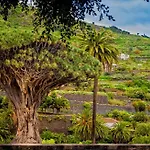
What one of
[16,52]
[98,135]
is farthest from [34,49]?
[98,135]

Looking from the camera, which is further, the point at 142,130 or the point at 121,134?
the point at 142,130

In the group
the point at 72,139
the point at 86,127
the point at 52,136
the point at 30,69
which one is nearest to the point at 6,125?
the point at 52,136

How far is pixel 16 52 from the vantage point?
1142 inches

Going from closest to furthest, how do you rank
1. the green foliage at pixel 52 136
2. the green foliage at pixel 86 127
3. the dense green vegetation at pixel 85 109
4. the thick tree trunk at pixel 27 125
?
the dense green vegetation at pixel 85 109 < the thick tree trunk at pixel 27 125 < the green foliage at pixel 52 136 < the green foliage at pixel 86 127

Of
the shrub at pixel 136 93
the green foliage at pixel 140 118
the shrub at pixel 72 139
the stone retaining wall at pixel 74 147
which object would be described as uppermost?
the shrub at pixel 136 93

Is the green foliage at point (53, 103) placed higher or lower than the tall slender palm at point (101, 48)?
lower

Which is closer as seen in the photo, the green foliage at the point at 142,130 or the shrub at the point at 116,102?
the green foliage at the point at 142,130

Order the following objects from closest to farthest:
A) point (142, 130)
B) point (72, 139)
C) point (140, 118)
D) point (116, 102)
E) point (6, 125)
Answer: point (6, 125) → point (72, 139) → point (142, 130) → point (140, 118) → point (116, 102)

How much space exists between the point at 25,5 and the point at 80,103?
44433 mm

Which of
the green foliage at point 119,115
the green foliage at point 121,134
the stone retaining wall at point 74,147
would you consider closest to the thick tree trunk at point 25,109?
the green foliage at point 121,134

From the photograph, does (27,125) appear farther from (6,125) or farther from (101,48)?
(101,48)

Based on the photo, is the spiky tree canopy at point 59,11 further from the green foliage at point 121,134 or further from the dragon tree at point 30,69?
the green foliage at point 121,134

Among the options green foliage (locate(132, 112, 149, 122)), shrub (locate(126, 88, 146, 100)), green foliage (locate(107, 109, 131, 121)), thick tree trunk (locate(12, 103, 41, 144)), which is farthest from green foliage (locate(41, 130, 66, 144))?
shrub (locate(126, 88, 146, 100))

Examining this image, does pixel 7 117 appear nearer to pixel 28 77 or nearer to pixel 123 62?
pixel 28 77
